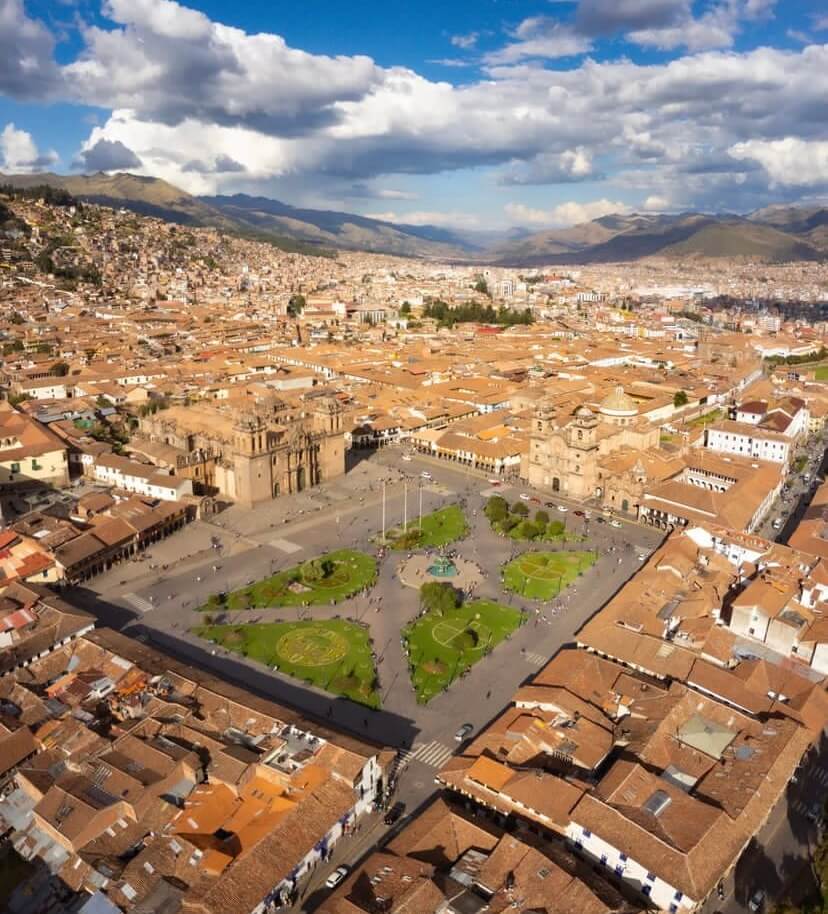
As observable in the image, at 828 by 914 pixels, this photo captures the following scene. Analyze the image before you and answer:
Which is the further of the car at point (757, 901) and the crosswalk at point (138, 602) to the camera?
the crosswalk at point (138, 602)

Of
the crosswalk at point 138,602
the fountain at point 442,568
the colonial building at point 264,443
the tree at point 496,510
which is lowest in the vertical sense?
the crosswalk at point 138,602

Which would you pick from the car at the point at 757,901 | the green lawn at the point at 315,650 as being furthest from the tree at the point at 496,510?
the car at the point at 757,901

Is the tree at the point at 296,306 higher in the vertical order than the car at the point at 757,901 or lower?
higher

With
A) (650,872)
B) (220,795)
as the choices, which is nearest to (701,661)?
(650,872)

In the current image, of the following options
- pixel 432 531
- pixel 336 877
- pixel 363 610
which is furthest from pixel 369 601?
pixel 336 877

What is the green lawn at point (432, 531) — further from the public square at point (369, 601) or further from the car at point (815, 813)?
the car at point (815, 813)

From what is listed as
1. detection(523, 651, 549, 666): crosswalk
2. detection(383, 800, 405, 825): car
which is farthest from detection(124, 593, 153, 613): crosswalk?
detection(523, 651, 549, 666): crosswalk
